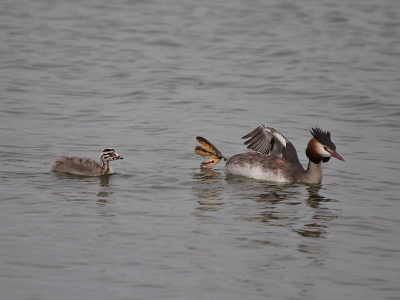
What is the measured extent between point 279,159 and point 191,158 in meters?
2.05

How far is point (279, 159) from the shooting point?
10.9m

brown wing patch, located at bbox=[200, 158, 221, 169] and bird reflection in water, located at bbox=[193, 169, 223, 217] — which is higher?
brown wing patch, located at bbox=[200, 158, 221, 169]

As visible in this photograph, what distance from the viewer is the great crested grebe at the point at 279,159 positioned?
1061 centimetres

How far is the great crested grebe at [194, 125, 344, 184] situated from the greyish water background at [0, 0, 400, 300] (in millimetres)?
230

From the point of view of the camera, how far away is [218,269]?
6816 millimetres

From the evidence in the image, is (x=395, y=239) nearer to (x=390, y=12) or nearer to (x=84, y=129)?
(x=84, y=129)

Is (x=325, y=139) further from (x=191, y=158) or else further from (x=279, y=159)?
(x=191, y=158)

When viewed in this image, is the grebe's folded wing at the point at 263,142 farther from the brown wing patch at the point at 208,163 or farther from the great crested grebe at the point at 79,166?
the great crested grebe at the point at 79,166

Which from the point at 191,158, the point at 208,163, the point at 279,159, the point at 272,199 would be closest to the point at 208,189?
the point at 272,199

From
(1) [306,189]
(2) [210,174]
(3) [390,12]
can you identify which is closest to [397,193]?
(1) [306,189]

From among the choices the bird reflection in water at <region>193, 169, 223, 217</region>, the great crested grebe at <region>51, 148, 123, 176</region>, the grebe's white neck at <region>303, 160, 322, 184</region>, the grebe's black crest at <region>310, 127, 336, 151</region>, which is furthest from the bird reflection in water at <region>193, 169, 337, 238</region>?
the great crested grebe at <region>51, 148, 123, 176</region>

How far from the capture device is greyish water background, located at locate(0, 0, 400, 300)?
265 inches

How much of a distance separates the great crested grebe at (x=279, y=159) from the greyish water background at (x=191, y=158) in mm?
230

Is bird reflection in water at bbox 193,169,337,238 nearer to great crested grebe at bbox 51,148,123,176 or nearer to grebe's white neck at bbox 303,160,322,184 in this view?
grebe's white neck at bbox 303,160,322,184
